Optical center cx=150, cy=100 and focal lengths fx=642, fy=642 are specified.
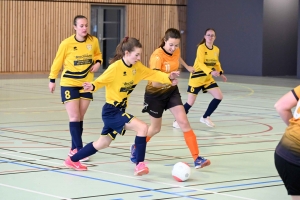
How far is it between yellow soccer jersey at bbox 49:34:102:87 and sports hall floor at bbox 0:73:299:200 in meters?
0.94

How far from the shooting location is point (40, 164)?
7117 millimetres

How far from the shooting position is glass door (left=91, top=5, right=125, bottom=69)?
25.5 m

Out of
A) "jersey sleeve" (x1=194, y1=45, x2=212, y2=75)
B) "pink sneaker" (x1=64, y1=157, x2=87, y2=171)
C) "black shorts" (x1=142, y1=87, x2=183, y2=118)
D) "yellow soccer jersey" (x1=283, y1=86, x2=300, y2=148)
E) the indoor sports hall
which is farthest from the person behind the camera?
"jersey sleeve" (x1=194, y1=45, x2=212, y2=75)

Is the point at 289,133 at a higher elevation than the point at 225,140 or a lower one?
higher

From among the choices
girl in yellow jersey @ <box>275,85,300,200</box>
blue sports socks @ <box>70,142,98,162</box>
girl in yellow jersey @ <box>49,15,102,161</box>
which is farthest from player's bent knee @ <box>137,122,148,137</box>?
girl in yellow jersey @ <box>275,85,300,200</box>

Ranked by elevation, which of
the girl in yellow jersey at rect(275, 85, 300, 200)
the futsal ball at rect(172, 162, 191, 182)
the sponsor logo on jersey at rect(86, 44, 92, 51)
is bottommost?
the futsal ball at rect(172, 162, 191, 182)

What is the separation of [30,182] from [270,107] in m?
8.73

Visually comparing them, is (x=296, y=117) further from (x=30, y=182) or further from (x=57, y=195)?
(x=30, y=182)

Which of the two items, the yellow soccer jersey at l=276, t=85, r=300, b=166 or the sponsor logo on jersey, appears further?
the sponsor logo on jersey

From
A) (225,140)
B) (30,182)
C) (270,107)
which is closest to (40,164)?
(30,182)

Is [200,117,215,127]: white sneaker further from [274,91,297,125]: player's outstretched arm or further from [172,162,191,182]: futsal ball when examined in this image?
[274,91,297,125]: player's outstretched arm

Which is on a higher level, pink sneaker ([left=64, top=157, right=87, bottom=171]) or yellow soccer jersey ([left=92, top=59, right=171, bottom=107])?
yellow soccer jersey ([left=92, top=59, right=171, bottom=107])

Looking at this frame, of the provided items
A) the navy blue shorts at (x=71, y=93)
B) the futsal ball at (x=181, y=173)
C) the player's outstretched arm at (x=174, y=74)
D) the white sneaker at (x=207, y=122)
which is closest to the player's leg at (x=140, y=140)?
the futsal ball at (x=181, y=173)

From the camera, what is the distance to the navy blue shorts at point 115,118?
6566mm
